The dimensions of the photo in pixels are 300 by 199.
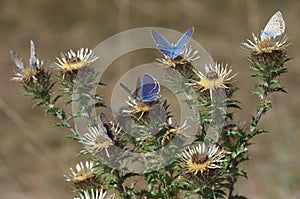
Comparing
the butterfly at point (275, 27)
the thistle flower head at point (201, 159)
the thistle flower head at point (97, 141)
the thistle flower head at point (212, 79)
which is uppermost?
the butterfly at point (275, 27)

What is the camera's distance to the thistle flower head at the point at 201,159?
4.03 ft

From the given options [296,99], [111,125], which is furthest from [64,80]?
[296,99]

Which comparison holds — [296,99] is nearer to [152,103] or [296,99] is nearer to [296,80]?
[296,80]

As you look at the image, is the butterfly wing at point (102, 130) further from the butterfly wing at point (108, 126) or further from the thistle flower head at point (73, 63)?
the thistle flower head at point (73, 63)

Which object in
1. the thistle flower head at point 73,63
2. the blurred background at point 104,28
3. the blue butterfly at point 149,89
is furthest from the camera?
the blurred background at point 104,28

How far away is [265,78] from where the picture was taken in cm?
132

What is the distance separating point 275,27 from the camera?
1302mm

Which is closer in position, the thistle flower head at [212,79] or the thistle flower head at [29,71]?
the thistle flower head at [212,79]

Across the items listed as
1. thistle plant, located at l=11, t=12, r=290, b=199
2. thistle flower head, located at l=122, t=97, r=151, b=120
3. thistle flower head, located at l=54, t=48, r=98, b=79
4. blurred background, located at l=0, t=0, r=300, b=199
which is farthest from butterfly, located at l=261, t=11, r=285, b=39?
blurred background, located at l=0, t=0, r=300, b=199

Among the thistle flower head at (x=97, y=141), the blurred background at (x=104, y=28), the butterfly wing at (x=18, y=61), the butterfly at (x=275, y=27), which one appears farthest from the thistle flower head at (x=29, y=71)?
the blurred background at (x=104, y=28)

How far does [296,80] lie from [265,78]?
5.50 metres

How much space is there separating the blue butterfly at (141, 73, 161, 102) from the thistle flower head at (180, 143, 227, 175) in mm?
161

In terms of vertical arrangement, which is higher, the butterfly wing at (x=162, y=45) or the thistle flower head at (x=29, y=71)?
the thistle flower head at (x=29, y=71)

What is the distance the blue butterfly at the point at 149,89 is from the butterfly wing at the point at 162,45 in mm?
88
